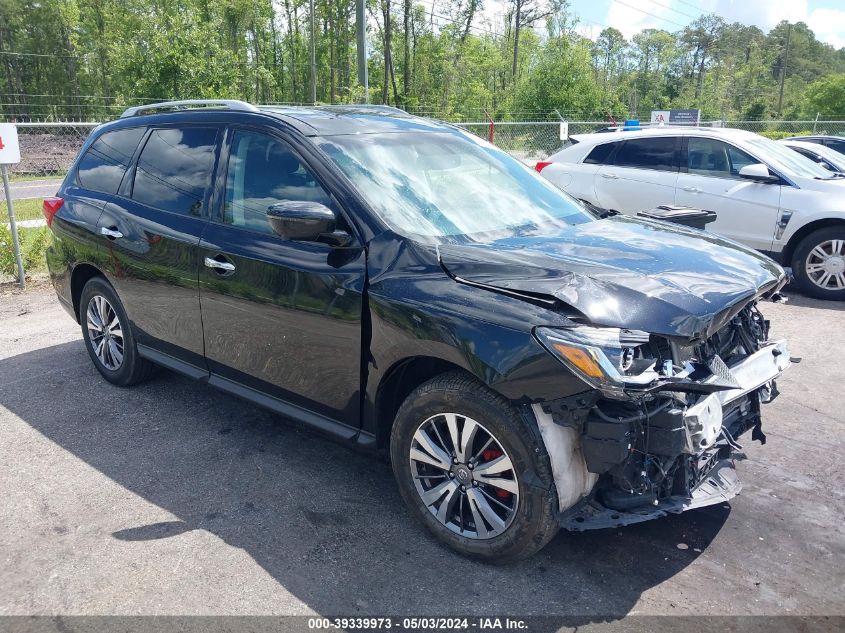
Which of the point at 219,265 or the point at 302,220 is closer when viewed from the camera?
the point at 302,220

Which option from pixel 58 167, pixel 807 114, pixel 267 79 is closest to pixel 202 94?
pixel 58 167

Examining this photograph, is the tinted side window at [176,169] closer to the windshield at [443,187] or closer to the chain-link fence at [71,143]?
the windshield at [443,187]

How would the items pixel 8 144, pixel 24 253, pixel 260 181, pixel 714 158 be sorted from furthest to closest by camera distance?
pixel 24 253 → pixel 714 158 → pixel 8 144 → pixel 260 181

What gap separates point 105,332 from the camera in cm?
509

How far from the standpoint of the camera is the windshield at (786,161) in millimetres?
7902

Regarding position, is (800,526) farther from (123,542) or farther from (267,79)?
(267,79)

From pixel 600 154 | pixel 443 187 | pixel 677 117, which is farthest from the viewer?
pixel 677 117

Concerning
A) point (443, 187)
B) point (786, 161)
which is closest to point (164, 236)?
point (443, 187)

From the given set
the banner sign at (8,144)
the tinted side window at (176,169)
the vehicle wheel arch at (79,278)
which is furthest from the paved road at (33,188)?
the tinted side window at (176,169)

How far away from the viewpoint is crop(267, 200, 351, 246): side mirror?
3.17m

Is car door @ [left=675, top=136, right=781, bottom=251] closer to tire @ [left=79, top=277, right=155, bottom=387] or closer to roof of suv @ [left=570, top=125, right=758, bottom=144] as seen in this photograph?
roof of suv @ [left=570, top=125, right=758, bottom=144]

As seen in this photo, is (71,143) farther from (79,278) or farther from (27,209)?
(79,278)

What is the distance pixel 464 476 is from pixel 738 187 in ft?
21.1

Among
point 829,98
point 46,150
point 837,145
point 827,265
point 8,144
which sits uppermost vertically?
point 829,98
